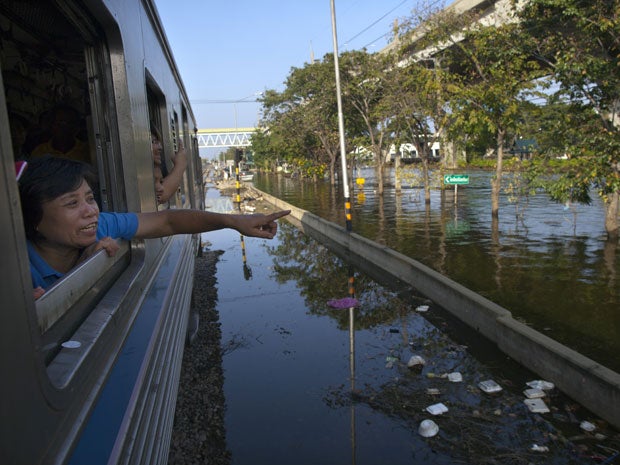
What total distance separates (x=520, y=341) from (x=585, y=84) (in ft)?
18.0

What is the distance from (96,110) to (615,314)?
5273 mm

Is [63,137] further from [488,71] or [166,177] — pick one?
[488,71]

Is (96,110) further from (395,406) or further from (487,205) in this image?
(487,205)

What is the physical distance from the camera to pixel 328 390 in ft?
13.9

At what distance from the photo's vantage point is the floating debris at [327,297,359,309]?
665 cm

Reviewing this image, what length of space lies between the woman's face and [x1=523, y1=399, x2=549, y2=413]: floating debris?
3.34 metres

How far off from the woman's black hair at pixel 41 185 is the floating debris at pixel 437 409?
3.04m

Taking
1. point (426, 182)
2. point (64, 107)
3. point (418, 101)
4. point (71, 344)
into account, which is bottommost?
point (426, 182)

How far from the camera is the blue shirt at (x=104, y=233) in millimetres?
1608

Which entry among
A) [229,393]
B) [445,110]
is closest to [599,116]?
[445,110]

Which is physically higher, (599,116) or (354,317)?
(599,116)

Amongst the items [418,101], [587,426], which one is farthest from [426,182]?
[587,426]

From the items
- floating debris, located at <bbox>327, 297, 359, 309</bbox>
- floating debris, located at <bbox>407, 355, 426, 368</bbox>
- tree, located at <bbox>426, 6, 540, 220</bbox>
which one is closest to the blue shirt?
floating debris, located at <bbox>407, 355, 426, 368</bbox>

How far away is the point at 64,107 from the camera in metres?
3.37
